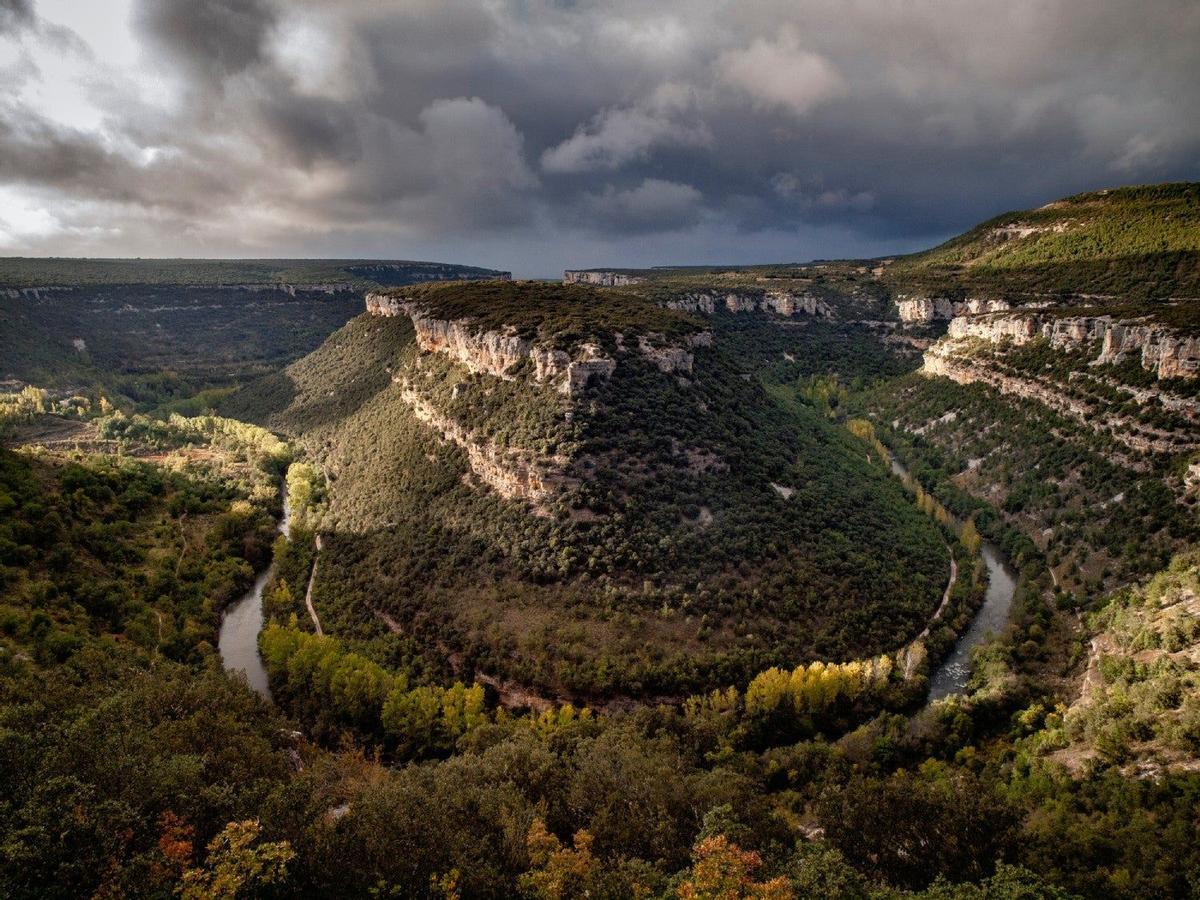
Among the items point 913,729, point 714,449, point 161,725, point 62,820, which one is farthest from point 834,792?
point 714,449

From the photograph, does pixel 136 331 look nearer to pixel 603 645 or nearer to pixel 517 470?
pixel 517 470

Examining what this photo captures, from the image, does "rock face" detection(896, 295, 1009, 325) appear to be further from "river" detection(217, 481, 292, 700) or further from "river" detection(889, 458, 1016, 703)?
"river" detection(217, 481, 292, 700)

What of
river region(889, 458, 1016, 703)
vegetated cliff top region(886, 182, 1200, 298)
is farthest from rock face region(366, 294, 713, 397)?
vegetated cliff top region(886, 182, 1200, 298)

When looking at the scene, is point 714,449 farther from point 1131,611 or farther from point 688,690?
point 1131,611

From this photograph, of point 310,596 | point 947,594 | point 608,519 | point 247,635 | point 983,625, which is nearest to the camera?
point 608,519

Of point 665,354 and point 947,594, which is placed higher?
point 665,354

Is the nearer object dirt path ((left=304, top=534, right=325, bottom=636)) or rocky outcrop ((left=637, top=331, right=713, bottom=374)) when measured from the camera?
dirt path ((left=304, top=534, right=325, bottom=636))

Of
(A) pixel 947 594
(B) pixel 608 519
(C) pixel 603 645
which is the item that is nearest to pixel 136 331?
(B) pixel 608 519
